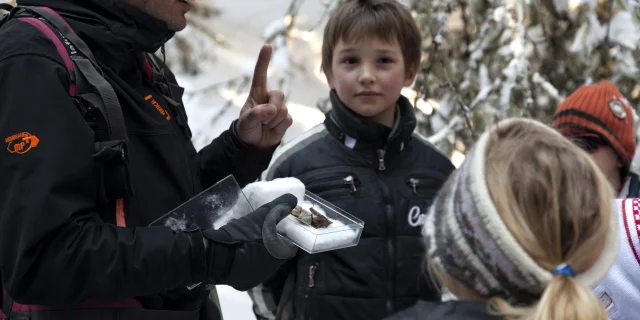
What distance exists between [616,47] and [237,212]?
322cm

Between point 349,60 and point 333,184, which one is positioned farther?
point 349,60

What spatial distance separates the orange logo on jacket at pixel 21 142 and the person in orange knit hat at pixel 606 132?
7.02 feet

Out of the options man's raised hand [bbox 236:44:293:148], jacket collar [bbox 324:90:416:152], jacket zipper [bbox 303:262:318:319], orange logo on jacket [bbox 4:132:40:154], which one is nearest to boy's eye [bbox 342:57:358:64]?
jacket collar [bbox 324:90:416:152]

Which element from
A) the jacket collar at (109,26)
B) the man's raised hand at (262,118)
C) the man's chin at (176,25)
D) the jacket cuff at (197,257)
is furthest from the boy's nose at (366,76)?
the jacket cuff at (197,257)

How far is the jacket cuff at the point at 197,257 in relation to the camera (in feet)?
5.65

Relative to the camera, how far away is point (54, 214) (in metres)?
1.57

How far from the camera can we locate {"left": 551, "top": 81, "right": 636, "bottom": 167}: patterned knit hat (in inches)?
119

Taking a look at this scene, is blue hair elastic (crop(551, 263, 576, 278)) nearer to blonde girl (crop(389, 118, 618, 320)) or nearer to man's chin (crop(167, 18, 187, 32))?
blonde girl (crop(389, 118, 618, 320))

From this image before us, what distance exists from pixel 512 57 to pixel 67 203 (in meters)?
3.21

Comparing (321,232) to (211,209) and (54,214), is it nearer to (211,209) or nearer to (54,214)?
(211,209)

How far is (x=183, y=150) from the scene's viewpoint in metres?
2.01

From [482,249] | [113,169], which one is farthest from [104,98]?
[482,249]

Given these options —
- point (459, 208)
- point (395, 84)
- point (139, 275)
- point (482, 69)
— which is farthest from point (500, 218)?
point (482, 69)

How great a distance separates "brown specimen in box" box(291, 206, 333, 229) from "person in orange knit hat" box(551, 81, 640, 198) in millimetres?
1355
